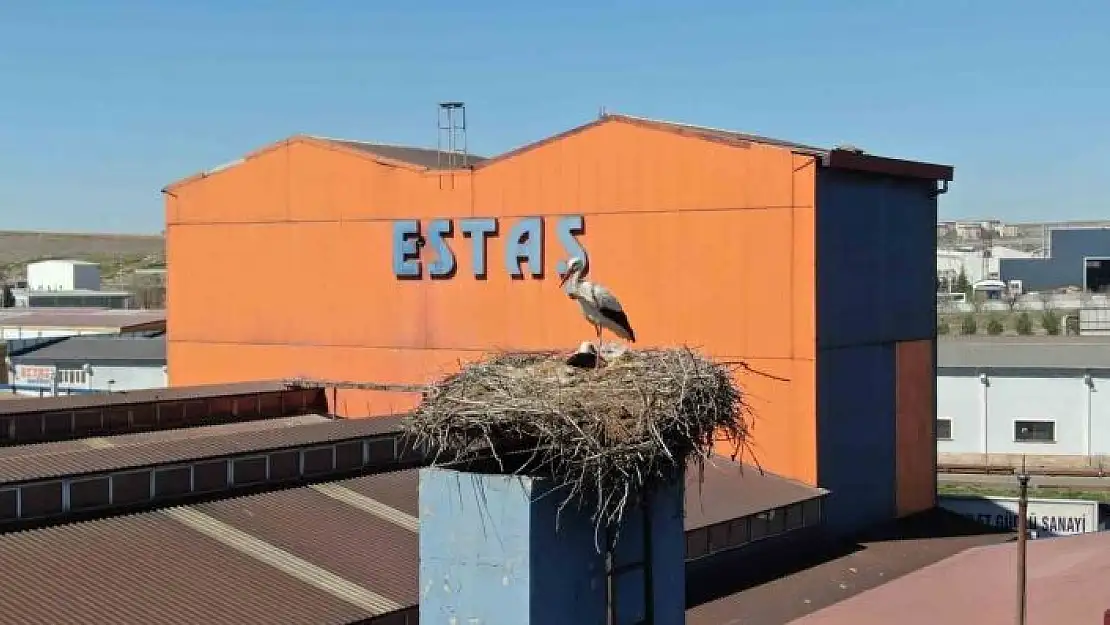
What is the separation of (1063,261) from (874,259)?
104m

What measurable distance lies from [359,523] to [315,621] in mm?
4500

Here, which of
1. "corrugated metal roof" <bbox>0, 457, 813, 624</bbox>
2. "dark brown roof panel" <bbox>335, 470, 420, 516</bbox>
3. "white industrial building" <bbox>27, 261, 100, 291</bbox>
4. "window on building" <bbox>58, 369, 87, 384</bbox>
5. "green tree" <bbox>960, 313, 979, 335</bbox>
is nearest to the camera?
Result: "corrugated metal roof" <bbox>0, 457, 813, 624</bbox>

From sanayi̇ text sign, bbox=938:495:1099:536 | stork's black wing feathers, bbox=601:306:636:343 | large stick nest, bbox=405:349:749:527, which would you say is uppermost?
stork's black wing feathers, bbox=601:306:636:343

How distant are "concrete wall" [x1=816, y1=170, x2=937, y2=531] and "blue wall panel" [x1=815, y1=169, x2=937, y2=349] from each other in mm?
23

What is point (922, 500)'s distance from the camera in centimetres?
3231

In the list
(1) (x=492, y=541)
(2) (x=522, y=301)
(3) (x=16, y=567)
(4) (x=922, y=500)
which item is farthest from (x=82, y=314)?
(1) (x=492, y=541)

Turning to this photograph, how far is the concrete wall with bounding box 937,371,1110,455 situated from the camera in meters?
46.5

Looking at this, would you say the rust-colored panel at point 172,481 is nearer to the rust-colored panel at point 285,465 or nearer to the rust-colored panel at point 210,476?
the rust-colored panel at point 210,476

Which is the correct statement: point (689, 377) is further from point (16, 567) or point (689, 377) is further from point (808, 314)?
point (808, 314)

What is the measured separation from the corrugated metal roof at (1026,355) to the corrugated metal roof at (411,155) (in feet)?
66.2

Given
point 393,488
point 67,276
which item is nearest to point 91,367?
point 393,488

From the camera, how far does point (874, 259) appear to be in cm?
3000

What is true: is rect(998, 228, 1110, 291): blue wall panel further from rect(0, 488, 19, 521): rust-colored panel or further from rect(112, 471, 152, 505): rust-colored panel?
rect(0, 488, 19, 521): rust-colored panel

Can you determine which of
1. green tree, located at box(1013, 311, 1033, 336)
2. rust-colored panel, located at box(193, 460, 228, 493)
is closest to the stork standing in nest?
rust-colored panel, located at box(193, 460, 228, 493)
